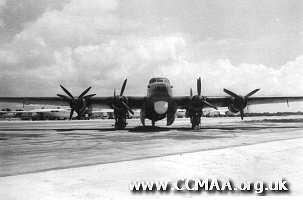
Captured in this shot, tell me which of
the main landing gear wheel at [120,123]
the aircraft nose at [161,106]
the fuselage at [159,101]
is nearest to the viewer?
the aircraft nose at [161,106]

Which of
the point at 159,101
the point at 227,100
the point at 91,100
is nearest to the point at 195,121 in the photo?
the point at 159,101

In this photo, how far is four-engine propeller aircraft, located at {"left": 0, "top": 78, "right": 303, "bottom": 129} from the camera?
97.4 feet

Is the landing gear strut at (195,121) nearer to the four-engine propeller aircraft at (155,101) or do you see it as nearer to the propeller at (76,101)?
the four-engine propeller aircraft at (155,101)

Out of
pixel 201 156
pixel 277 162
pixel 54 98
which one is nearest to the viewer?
pixel 277 162

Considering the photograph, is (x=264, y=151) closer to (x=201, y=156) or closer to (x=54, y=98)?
(x=201, y=156)

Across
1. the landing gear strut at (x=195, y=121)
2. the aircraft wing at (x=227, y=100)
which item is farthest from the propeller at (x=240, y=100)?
the landing gear strut at (x=195, y=121)

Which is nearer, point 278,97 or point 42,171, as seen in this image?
point 42,171

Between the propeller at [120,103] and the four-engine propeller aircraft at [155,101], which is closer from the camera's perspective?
the four-engine propeller aircraft at [155,101]

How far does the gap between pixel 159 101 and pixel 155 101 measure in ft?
1.33

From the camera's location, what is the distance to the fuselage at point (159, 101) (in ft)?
96.2

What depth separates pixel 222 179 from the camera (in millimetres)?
8117

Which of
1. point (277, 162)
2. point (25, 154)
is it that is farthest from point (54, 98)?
point (277, 162)

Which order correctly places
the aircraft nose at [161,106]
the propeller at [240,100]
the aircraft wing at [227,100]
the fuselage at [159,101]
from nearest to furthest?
the aircraft nose at [161,106]
the fuselage at [159,101]
the propeller at [240,100]
the aircraft wing at [227,100]

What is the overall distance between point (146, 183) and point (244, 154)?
21.8 feet
